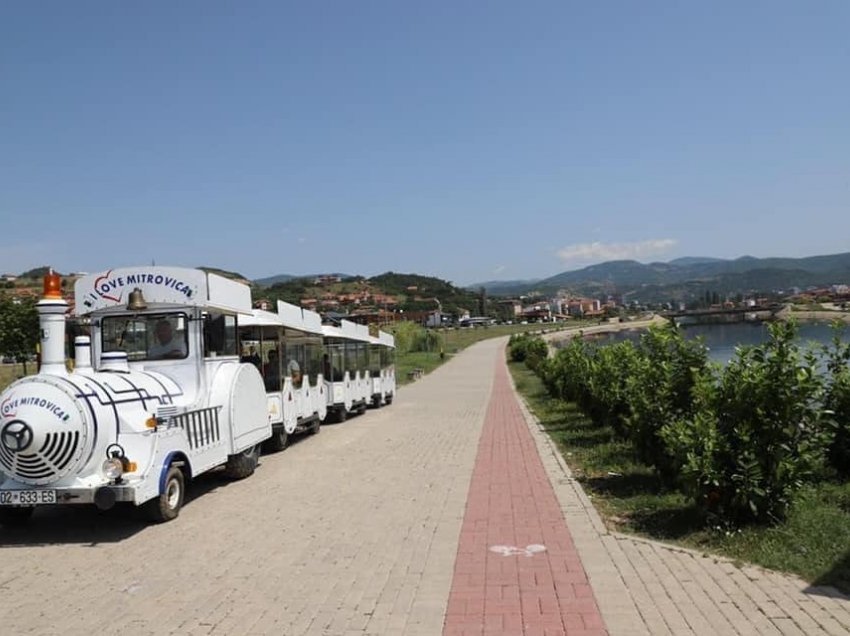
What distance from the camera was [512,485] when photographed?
384 inches

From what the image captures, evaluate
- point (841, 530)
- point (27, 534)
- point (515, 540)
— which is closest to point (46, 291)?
point (27, 534)

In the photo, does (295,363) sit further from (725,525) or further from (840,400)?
(725,525)

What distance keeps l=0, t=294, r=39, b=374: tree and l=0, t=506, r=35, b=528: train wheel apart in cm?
3645

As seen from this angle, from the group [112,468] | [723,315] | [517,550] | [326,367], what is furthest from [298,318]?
[723,315]

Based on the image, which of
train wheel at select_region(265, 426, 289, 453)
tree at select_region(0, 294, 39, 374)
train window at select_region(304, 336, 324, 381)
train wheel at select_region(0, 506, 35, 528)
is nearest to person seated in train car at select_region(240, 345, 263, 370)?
train wheel at select_region(265, 426, 289, 453)

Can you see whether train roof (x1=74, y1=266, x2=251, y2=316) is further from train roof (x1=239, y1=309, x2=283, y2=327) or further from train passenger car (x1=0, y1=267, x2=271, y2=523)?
train roof (x1=239, y1=309, x2=283, y2=327)

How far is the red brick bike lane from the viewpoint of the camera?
16.2ft

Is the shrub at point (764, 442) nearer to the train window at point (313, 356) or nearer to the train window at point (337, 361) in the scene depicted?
the train window at point (313, 356)

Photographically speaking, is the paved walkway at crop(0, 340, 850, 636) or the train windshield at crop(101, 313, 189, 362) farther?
the train windshield at crop(101, 313, 189, 362)

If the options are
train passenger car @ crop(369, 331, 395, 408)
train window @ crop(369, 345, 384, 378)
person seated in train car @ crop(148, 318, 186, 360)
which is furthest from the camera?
train passenger car @ crop(369, 331, 395, 408)

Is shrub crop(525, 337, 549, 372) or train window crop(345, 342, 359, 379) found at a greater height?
train window crop(345, 342, 359, 379)

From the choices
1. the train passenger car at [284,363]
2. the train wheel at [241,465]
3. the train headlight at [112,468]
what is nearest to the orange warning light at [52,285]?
the train headlight at [112,468]

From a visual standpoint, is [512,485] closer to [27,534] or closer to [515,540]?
[515,540]

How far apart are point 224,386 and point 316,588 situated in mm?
4668
